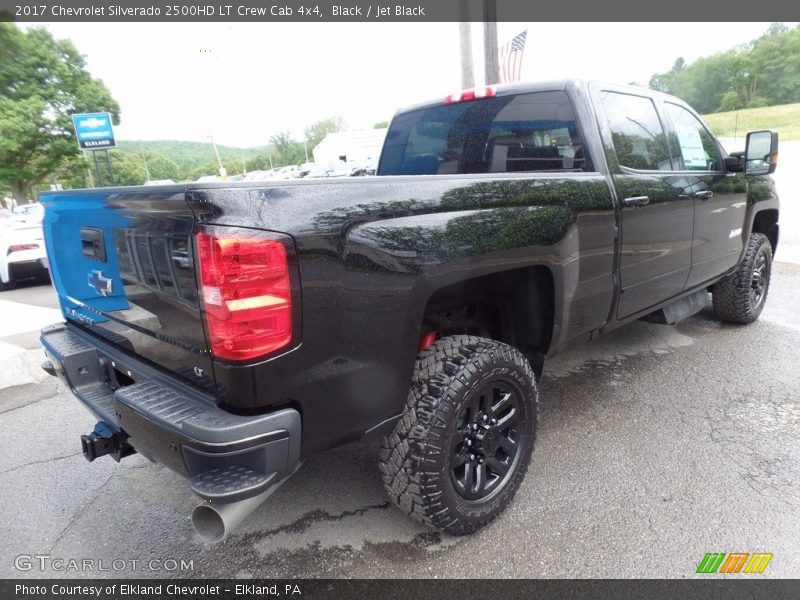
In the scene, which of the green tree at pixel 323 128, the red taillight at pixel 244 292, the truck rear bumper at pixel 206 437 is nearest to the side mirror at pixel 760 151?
the red taillight at pixel 244 292

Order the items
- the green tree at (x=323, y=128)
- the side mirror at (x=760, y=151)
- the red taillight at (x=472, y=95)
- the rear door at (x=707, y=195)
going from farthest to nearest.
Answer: the green tree at (x=323, y=128) < the side mirror at (x=760, y=151) < the rear door at (x=707, y=195) < the red taillight at (x=472, y=95)

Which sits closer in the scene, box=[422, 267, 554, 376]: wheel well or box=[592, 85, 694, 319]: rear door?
box=[422, 267, 554, 376]: wheel well

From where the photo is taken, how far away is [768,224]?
4910 mm

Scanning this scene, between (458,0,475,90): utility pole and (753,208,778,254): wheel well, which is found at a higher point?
(458,0,475,90): utility pole

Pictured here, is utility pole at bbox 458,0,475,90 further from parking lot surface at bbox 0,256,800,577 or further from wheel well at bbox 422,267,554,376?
wheel well at bbox 422,267,554,376

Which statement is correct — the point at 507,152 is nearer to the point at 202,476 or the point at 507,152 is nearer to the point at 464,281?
the point at 464,281

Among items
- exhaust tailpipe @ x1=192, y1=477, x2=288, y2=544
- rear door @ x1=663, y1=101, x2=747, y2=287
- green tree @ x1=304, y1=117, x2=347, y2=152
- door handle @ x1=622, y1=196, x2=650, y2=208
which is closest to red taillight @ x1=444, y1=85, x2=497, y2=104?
door handle @ x1=622, y1=196, x2=650, y2=208

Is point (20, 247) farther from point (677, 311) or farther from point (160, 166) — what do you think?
point (160, 166)

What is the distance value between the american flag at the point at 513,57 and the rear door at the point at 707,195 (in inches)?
268

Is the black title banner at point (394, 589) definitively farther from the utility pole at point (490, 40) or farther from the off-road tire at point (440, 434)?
the utility pole at point (490, 40)

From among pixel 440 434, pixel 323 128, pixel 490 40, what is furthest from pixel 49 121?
pixel 323 128

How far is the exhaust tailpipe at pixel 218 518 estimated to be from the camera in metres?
1.64

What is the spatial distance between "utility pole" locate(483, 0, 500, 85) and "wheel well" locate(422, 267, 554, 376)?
731 cm

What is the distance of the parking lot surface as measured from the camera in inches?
81.6
